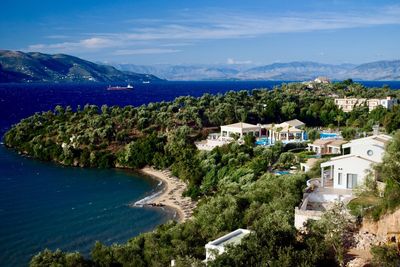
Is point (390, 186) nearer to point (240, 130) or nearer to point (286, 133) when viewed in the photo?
point (286, 133)

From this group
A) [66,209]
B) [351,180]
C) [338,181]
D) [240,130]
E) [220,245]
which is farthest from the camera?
[240,130]

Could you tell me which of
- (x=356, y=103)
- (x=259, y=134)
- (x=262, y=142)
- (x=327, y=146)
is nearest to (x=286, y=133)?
(x=262, y=142)

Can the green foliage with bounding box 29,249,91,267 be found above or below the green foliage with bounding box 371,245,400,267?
below

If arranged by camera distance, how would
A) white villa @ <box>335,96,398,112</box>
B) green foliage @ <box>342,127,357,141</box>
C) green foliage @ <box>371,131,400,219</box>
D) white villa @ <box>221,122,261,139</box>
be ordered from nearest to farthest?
green foliage @ <box>371,131,400,219</box>, green foliage @ <box>342,127,357,141</box>, white villa @ <box>221,122,261,139</box>, white villa @ <box>335,96,398,112</box>

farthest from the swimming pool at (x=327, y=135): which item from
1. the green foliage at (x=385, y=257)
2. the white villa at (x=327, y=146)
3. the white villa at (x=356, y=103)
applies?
the green foliage at (x=385, y=257)

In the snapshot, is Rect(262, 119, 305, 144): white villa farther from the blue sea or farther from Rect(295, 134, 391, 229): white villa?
Rect(295, 134, 391, 229): white villa

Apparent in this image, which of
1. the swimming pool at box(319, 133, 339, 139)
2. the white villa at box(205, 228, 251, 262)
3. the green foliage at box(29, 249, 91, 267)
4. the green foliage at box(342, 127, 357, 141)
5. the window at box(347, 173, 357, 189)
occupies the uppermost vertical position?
the window at box(347, 173, 357, 189)

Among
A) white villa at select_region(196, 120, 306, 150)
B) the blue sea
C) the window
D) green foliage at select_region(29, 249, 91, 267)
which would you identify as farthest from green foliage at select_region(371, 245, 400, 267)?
white villa at select_region(196, 120, 306, 150)
